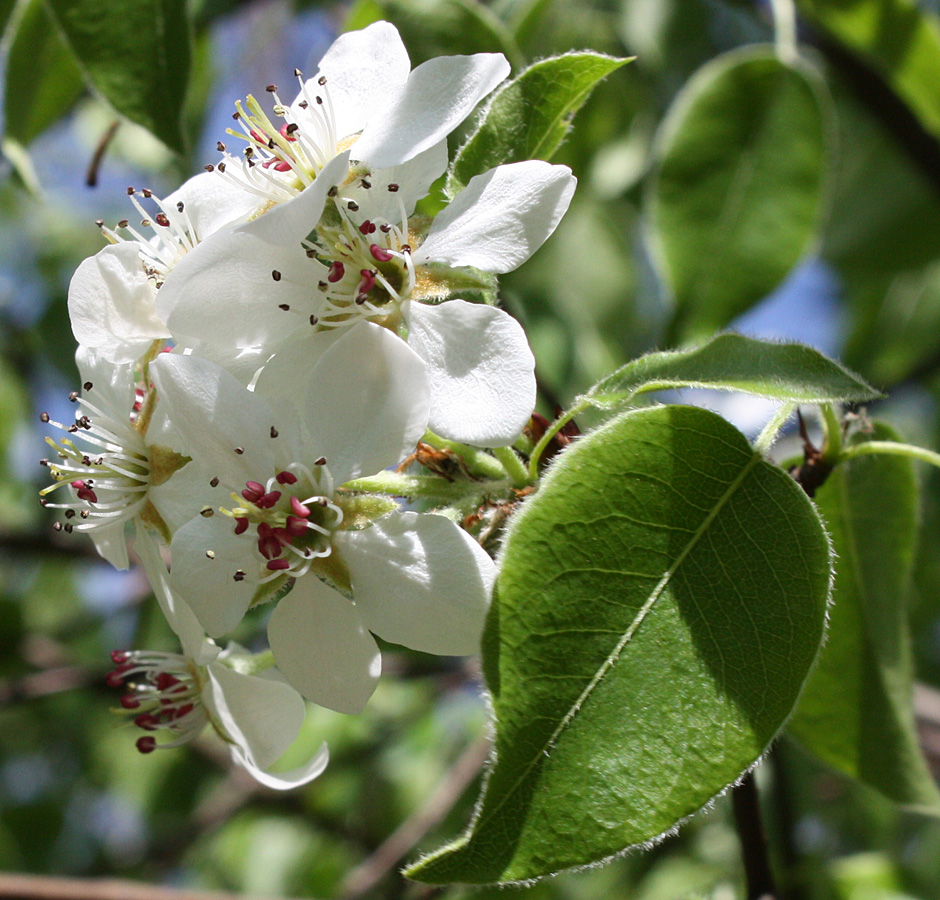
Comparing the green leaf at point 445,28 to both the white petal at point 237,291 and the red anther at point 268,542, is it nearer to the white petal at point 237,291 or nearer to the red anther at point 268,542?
the white petal at point 237,291

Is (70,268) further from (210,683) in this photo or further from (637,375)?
(637,375)

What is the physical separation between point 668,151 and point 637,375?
98 cm

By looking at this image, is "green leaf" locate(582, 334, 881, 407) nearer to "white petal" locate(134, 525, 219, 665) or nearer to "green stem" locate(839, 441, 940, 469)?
"green stem" locate(839, 441, 940, 469)

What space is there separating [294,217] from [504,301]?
0.64 meters

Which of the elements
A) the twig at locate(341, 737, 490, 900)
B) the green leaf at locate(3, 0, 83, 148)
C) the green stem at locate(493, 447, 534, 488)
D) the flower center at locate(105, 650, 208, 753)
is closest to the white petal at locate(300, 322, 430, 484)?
the green stem at locate(493, 447, 534, 488)

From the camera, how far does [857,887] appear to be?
160 cm

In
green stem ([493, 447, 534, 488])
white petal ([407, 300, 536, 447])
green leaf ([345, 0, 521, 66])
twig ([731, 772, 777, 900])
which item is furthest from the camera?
green leaf ([345, 0, 521, 66])

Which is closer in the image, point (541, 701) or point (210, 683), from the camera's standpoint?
point (541, 701)

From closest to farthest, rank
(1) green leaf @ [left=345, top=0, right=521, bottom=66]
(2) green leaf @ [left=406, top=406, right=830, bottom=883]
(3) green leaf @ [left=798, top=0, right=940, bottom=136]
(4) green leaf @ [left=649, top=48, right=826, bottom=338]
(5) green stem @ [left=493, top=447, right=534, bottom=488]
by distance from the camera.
A: (2) green leaf @ [left=406, top=406, right=830, bottom=883] → (5) green stem @ [left=493, top=447, right=534, bottom=488] → (1) green leaf @ [left=345, top=0, right=521, bottom=66] → (4) green leaf @ [left=649, top=48, right=826, bottom=338] → (3) green leaf @ [left=798, top=0, right=940, bottom=136]

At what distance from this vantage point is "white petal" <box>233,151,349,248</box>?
800 millimetres

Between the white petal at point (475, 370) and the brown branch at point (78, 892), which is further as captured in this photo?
the brown branch at point (78, 892)

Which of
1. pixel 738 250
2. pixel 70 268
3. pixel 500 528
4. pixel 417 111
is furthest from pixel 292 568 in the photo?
pixel 70 268

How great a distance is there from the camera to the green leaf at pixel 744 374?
696 millimetres

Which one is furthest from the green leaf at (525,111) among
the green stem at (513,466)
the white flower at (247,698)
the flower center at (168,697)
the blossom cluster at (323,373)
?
the flower center at (168,697)
